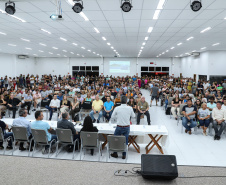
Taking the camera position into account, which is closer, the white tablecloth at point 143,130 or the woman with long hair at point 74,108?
the white tablecloth at point 143,130

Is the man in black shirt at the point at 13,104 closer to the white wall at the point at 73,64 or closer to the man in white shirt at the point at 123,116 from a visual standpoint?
the man in white shirt at the point at 123,116

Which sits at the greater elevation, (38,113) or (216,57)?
(216,57)

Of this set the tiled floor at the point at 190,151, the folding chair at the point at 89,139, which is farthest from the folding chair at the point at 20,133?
the folding chair at the point at 89,139

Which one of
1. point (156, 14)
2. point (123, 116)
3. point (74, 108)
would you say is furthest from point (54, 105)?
point (156, 14)

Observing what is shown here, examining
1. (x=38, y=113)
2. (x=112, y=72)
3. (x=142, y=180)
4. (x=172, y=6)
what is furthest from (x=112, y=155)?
(x=112, y=72)

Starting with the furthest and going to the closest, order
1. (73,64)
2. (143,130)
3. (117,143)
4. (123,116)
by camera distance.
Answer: (73,64), (143,130), (123,116), (117,143)

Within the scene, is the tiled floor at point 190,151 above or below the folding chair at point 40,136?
below

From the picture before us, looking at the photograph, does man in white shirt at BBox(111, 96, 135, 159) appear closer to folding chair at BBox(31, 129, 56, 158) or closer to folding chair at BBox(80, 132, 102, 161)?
folding chair at BBox(80, 132, 102, 161)

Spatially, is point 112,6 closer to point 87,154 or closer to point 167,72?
point 87,154

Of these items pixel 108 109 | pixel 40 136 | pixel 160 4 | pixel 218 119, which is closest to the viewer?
pixel 40 136

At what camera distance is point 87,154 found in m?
5.28

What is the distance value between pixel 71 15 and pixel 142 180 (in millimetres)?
6445

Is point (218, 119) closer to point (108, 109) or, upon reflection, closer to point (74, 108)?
point (108, 109)

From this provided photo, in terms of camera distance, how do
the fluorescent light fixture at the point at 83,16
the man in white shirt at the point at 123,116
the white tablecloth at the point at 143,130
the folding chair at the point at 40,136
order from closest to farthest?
the man in white shirt at the point at 123,116, the folding chair at the point at 40,136, the white tablecloth at the point at 143,130, the fluorescent light fixture at the point at 83,16
